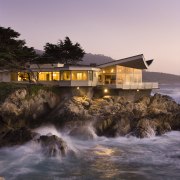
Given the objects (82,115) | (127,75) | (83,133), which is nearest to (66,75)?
(82,115)

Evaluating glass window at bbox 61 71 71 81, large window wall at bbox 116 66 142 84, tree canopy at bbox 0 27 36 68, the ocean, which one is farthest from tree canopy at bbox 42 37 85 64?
the ocean

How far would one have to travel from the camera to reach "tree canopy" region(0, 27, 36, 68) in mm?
44156

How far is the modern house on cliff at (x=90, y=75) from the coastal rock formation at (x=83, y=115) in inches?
107

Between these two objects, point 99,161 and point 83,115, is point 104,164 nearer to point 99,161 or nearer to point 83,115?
point 99,161

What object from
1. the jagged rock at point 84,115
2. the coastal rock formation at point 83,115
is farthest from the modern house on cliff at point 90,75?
the coastal rock formation at point 83,115

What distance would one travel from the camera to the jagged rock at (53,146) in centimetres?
2620

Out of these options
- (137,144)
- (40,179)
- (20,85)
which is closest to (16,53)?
(20,85)

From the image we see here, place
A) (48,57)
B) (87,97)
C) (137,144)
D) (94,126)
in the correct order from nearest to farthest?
1. (137,144)
2. (94,126)
3. (87,97)
4. (48,57)

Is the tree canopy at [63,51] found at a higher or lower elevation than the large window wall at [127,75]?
higher

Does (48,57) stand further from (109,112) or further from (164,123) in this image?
(164,123)

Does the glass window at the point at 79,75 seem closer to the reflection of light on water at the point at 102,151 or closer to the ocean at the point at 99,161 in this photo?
the ocean at the point at 99,161

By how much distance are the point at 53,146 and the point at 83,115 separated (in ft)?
33.4

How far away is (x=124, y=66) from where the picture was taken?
47.5 m

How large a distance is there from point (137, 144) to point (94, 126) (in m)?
5.65
